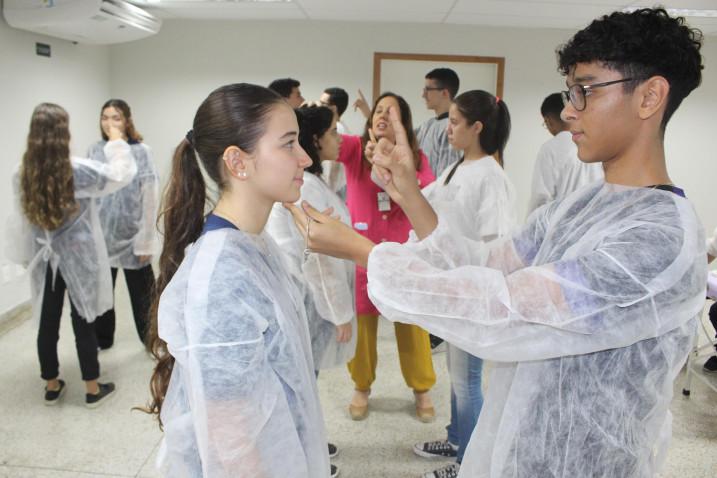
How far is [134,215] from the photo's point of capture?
10.3 ft

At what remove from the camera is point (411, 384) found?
8.76 feet

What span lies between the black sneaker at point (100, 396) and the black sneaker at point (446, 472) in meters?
1.66

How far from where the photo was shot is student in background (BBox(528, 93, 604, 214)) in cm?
309

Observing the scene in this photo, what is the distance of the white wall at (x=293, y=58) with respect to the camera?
511cm

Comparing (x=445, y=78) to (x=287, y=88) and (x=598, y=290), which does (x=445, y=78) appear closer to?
(x=287, y=88)

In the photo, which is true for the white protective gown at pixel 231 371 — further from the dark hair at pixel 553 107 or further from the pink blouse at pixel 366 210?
the dark hair at pixel 553 107

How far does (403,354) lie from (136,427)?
1.30 m

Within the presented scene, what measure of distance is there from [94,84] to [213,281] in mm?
4654

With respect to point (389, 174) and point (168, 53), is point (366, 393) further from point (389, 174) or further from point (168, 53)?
point (168, 53)

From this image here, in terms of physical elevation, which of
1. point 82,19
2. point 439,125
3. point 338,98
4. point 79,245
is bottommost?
point 79,245

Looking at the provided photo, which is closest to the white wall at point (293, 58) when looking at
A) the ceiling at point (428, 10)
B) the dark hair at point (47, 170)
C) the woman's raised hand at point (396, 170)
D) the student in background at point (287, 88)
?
the ceiling at point (428, 10)

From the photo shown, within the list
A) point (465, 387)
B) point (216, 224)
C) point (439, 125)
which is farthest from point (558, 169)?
point (216, 224)

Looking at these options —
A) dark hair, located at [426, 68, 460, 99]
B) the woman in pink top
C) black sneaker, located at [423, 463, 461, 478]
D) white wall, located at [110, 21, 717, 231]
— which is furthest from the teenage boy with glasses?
white wall, located at [110, 21, 717, 231]

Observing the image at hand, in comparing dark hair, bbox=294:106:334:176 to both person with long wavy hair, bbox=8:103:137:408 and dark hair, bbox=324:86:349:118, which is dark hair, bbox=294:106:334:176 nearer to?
person with long wavy hair, bbox=8:103:137:408
